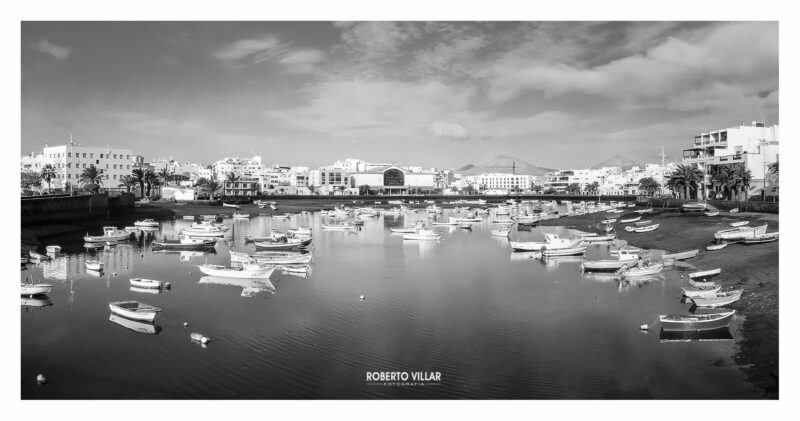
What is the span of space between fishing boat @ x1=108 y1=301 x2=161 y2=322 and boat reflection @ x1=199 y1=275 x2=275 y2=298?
4.05m

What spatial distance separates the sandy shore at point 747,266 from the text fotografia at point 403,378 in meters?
6.51

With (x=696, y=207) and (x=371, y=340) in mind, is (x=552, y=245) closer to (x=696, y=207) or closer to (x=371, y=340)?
(x=696, y=207)

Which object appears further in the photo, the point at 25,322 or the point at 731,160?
the point at 731,160

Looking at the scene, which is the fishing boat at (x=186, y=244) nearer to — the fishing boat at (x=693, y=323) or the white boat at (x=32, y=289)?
the white boat at (x=32, y=289)

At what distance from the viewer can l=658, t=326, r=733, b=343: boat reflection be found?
45.6ft

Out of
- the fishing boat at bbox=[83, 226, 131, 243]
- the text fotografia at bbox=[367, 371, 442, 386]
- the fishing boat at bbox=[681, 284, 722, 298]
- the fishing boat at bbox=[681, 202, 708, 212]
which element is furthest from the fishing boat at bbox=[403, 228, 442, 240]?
the text fotografia at bbox=[367, 371, 442, 386]

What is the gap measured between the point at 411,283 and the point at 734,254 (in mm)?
14353

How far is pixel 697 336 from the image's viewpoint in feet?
46.3

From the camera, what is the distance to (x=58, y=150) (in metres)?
46.4

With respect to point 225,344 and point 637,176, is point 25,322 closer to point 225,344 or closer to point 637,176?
point 225,344

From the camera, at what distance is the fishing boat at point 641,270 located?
22266mm

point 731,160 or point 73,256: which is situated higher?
point 731,160

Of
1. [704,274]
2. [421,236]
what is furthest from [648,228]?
[704,274]

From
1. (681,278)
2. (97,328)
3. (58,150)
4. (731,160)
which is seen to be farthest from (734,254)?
(58,150)
